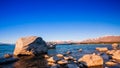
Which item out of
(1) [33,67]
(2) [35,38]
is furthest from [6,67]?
(2) [35,38]

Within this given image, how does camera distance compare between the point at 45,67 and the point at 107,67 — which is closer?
the point at 107,67

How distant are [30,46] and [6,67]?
16.6 meters

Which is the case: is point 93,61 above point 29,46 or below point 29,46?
below

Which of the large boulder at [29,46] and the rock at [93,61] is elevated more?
the large boulder at [29,46]

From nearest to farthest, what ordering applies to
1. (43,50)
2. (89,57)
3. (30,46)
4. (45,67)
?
(45,67)
(89,57)
(30,46)
(43,50)

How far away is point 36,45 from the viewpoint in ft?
133

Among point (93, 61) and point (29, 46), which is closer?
point (93, 61)

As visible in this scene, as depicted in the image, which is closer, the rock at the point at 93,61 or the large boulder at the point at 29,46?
the rock at the point at 93,61

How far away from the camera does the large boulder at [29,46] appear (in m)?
38.1

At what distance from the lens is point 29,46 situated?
38.5 metres

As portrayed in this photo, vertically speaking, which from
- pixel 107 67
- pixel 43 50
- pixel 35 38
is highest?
pixel 35 38

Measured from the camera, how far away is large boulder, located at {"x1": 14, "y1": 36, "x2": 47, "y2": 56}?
3806 centimetres

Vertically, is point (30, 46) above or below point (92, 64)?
above

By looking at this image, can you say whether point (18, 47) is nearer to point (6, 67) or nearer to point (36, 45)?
point (36, 45)
